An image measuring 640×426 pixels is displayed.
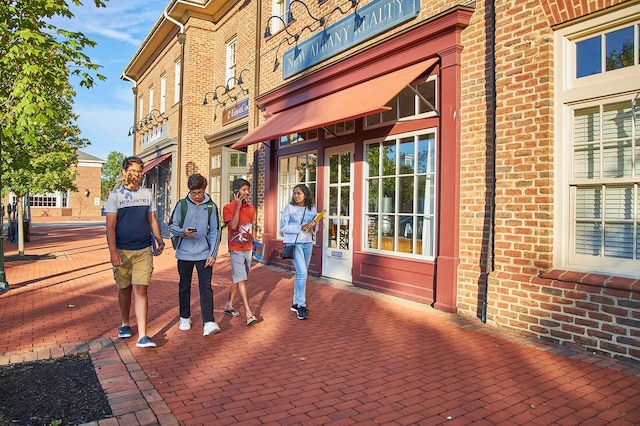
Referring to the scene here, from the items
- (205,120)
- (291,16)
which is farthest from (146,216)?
(205,120)

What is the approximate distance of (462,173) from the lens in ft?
20.2

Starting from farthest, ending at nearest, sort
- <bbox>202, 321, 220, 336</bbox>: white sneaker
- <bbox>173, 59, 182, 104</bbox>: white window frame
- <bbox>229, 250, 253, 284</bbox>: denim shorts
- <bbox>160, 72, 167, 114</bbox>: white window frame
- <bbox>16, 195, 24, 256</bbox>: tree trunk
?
Result: 1. <bbox>160, 72, 167, 114</bbox>: white window frame
2. <bbox>173, 59, 182, 104</bbox>: white window frame
3. <bbox>16, 195, 24, 256</bbox>: tree trunk
4. <bbox>229, 250, 253, 284</bbox>: denim shorts
5. <bbox>202, 321, 220, 336</bbox>: white sneaker

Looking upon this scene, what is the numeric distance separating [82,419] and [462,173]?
4.89 metres

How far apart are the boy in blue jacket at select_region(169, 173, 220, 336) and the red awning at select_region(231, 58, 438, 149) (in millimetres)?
2361

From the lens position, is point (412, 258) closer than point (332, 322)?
No

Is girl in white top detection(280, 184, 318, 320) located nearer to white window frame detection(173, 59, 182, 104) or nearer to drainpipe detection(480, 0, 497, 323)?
drainpipe detection(480, 0, 497, 323)

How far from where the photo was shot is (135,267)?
181 inches

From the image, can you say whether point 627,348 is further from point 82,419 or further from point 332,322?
point 82,419

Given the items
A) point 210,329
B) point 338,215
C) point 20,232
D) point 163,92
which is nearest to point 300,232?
point 210,329

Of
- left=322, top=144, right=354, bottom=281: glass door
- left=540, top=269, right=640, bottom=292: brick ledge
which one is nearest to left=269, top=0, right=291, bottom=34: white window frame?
left=322, top=144, right=354, bottom=281: glass door

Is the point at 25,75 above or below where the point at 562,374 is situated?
above

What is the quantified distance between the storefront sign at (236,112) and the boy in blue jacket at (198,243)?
7.72 m

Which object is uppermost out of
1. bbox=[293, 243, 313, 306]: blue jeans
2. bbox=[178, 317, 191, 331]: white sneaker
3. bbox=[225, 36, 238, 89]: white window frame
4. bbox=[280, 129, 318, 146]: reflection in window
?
bbox=[225, 36, 238, 89]: white window frame

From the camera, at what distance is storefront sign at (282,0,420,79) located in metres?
7.26
